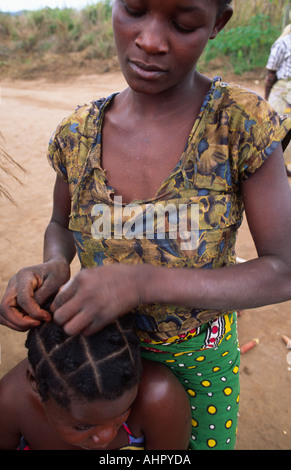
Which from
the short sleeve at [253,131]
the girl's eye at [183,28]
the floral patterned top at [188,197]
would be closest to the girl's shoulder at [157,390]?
the floral patterned top at [188,197]

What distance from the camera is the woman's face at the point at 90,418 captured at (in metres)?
1.06

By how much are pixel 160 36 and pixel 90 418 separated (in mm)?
1008

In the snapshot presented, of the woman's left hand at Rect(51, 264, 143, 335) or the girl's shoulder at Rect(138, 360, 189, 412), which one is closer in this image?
the woman's left hand at Rect(51, 264, 143, 335)

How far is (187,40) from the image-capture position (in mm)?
937

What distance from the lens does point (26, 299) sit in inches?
42.1

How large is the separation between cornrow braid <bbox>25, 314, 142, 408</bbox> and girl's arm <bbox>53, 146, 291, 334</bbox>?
0.14 metres

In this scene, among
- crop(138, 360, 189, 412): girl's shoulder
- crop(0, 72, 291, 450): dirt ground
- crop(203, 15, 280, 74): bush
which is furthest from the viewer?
crop(203, 15, 280, 74): bush

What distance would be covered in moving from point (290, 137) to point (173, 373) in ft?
2.84

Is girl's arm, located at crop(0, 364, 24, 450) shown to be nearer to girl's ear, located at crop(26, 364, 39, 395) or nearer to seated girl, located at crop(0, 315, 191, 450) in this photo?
seated girl, located at crop(0, 315, 191, 450)

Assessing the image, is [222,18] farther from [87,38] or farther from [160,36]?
[87,38]

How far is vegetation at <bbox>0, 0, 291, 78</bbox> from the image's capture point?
9.59m

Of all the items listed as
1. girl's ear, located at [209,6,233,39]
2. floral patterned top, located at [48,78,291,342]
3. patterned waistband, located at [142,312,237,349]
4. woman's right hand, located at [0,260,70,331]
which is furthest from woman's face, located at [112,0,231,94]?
patterned waistband, located at [142,312,237,349]

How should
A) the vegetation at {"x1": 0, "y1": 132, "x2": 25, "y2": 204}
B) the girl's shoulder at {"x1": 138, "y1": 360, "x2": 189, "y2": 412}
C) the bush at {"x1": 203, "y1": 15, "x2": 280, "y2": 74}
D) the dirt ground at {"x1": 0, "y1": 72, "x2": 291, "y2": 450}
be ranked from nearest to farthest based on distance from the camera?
the girl's shoulder at {"x1": 138, "y1": 360, "x2": 189, "y2": 412}
the vegetation at {"x1": 0, "y1": 132, "x2": 25, "y2": 204}
the dirt ground at {"x1": 0, "y1": 72, "x2": 291, "y2": 450}
the bush at {"x1": 203, "y1": 15, "x2": 280, "y2": 74}

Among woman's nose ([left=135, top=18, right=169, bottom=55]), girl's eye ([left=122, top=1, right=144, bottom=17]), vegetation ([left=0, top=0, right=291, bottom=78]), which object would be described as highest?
vegetation ([left=0, top=0, right=291, bottom=78])
